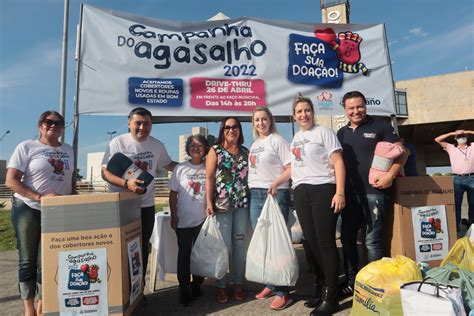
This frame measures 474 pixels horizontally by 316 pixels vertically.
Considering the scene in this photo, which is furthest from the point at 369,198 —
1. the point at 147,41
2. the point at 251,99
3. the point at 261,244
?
the point at 147,41

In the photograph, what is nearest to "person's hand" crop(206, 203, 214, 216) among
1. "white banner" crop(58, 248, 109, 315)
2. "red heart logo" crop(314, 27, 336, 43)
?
"white banner" crop(58, 248, 109, 315)

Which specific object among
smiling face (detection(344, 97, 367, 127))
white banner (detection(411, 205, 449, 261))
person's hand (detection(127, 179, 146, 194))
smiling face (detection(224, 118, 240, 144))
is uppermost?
smiling face (detection(344, 97, 367, 127))

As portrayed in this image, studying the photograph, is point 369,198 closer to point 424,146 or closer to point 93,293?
point 93,293

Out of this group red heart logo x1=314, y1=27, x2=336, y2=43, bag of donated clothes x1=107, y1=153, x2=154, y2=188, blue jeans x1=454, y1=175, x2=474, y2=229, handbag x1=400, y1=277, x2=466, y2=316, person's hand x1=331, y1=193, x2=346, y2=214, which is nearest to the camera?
handbag x1=400, y1=277, x2=466, y2=316

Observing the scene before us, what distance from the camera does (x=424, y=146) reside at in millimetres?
29031

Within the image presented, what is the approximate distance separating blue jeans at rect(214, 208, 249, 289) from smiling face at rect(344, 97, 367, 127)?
1258mm

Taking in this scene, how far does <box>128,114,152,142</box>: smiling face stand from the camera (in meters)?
3.00

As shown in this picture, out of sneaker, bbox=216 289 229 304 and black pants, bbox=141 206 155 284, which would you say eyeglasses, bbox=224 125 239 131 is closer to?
black pants, bbox=141 206 155 284

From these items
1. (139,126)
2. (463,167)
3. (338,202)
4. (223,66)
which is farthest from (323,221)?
(463,167)

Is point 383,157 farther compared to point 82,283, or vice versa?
point 383,157

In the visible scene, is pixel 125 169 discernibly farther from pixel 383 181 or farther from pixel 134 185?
pixel 383 181

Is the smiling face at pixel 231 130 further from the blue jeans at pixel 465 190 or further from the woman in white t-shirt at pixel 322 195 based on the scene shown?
the blue jeans at pixel 465 190

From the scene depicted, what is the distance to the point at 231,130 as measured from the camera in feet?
10.2

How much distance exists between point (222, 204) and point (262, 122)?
82 centimetres
